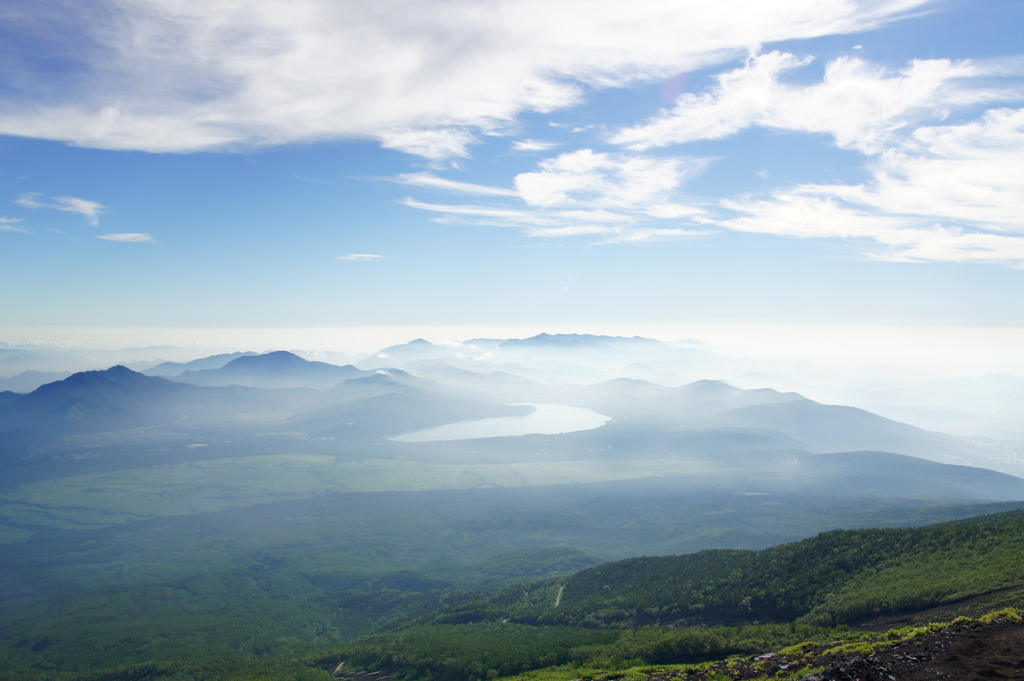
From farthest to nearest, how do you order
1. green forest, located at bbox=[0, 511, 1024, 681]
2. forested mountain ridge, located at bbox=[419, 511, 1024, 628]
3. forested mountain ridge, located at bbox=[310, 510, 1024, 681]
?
green forest, located at bbox=[0, 511, 1024, 681] → forested mountain ridge, located at bbox=[419, 511, 1024, 628] → forested mountain ridge, located at bbox=[310, 510, 1024, 681]

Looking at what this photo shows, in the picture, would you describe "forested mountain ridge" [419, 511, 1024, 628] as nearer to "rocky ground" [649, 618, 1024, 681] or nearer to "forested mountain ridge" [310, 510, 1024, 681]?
"forested mountain ridge" [310, 510, 1024, 681]

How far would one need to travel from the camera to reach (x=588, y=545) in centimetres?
18150

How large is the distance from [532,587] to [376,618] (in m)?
41.3

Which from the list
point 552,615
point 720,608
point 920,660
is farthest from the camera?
point 552,615

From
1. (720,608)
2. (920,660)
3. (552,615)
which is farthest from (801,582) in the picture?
(920,660)

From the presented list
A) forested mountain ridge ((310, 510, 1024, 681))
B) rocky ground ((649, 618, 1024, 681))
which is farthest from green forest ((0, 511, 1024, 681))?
rocky ground ((649, 618, 1024, 681))

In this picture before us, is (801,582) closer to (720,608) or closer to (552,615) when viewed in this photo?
(720,608)

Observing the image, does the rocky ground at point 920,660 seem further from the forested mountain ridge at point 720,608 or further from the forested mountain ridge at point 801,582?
the forested mountain ridge at point 801,582

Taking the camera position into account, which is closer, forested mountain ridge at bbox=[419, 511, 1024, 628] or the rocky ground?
the rocky ground

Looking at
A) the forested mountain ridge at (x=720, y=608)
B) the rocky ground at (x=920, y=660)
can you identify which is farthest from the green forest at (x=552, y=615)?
the rocky ground at (x=920, y=660)

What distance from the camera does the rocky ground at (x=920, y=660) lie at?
83.3 ft

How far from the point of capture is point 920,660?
88.0ft

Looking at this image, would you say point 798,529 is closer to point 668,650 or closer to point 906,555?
point 906,555

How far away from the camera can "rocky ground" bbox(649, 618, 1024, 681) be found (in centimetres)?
2539
